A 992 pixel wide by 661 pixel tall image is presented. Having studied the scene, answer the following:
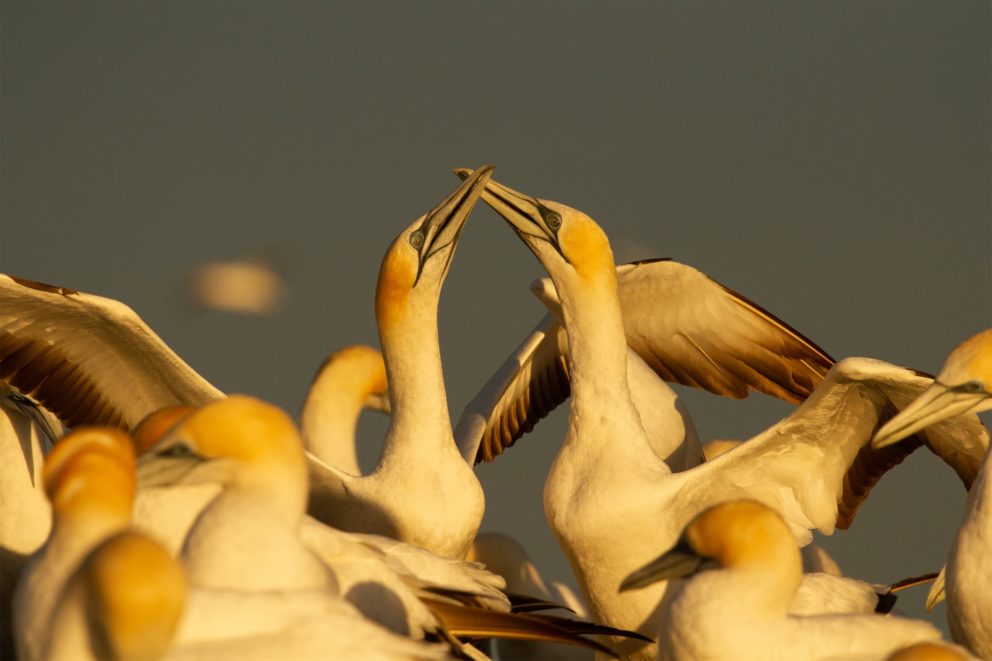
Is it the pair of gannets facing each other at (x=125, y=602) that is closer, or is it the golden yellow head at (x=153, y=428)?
the pair of gannets facing each other at (x=125, y=602)

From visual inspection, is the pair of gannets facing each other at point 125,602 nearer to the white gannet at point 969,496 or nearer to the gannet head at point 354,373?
the white gannet at point 969,496

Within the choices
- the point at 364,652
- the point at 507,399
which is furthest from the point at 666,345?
the point at 364,652

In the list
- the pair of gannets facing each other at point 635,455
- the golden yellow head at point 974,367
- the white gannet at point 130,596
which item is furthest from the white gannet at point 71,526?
the golden yellow head at point 974,367

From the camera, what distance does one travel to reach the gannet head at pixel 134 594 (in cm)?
382

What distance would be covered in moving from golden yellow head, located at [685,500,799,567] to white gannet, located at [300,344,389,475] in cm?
337

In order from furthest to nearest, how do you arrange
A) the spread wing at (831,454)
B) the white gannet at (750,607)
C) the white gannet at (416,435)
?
1. the white gannet at (416,435)
2. the spread wing at (831,454)
3. the white gannet at (750,607)

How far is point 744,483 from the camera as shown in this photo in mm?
6746

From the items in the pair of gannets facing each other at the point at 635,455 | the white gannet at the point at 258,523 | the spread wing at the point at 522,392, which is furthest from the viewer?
the spread wing at the point at 522,392

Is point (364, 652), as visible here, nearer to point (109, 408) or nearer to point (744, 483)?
point (744, 483)

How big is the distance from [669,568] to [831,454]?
1819mm

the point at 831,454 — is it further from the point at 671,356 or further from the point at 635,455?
the point at 671,356

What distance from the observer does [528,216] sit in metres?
6.95

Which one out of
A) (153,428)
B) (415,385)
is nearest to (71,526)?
(153,428)

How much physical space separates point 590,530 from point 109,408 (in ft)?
6.54
